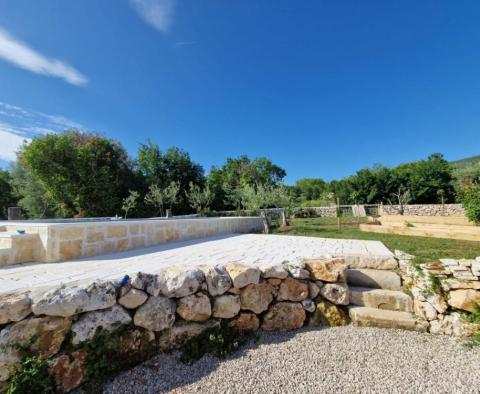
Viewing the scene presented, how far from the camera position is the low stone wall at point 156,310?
1.57m

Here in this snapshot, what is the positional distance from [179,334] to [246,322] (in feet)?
2.45

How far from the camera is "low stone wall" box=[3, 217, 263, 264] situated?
123 inches

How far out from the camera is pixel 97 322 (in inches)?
68.9

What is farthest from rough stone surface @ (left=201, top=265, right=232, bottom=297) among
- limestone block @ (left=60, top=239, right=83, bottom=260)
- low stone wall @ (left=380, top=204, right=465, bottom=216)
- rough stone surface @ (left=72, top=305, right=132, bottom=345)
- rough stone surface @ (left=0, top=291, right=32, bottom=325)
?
low stone wall @ (left=380, top=204, right=465, bottom=216)

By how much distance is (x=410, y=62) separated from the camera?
1063 cm

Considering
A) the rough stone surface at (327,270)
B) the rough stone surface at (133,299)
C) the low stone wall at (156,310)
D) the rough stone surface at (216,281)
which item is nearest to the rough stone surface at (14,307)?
the low stone wall at (156,310)

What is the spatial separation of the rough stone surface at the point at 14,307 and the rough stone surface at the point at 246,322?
5.94 ft

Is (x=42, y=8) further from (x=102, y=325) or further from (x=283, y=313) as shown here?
(x=283, y=313)

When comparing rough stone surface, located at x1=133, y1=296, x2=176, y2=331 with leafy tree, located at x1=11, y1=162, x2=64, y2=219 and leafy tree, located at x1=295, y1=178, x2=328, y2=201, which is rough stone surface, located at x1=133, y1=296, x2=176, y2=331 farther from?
leafy tree, located at x1=295, y1=178, x2=328, y2=201

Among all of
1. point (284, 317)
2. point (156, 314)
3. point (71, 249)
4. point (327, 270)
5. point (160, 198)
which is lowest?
point (284, 317)

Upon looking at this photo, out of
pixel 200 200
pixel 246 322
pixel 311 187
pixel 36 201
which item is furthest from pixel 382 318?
pixel 311 187

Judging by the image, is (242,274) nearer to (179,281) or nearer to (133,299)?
(179,281)

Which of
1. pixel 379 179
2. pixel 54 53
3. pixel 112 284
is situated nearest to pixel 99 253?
pixel 112 284

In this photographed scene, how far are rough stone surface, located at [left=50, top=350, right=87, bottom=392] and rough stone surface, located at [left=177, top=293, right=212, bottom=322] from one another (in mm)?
815
